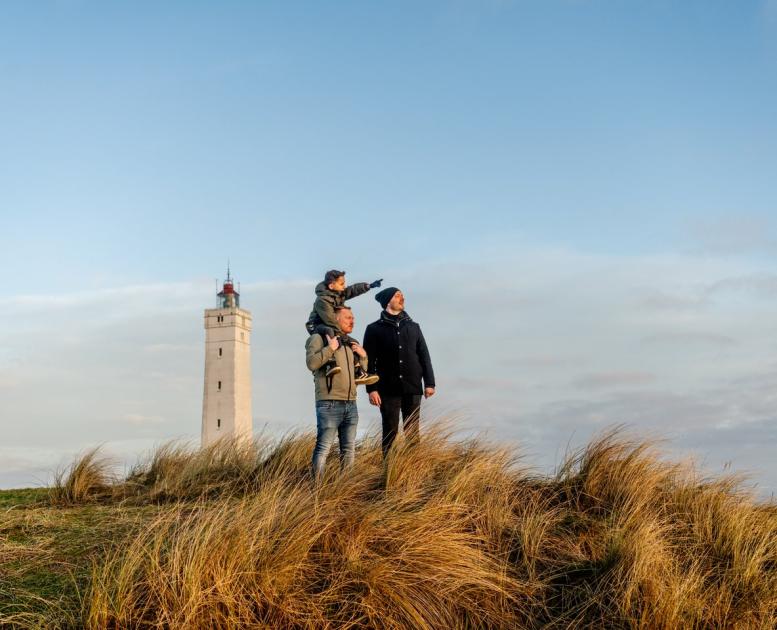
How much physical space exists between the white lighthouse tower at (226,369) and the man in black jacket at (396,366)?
123 ft

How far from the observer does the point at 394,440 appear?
27.7ft

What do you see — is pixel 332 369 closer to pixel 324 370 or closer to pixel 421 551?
pixel 324 370

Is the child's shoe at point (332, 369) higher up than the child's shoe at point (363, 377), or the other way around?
the child's shoe at point (332, 369)

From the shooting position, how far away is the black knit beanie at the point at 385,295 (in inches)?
357

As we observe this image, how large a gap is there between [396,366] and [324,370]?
3.71ft

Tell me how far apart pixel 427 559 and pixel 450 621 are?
0.48m

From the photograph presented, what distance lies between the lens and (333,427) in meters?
7.94

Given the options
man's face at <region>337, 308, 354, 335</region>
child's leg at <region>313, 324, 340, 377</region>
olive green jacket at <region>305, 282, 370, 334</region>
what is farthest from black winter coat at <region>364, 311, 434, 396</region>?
child's leg at <region>313, 324, 340, 377</region>

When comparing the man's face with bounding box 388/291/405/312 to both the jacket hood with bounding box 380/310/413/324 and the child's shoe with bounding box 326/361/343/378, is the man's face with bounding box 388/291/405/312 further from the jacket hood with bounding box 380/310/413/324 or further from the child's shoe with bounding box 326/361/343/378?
the child's shoe with bounding box 326/361/343/378

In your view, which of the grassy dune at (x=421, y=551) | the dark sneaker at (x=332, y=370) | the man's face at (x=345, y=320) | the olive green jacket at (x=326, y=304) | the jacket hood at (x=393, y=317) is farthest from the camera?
the jacket hood at (x=393, y=317)

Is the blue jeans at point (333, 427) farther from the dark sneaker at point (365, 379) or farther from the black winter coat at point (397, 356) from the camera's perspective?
the black winter coat at point (397, 356)

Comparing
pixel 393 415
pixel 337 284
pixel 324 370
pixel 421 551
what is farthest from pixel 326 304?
pixel 421 551

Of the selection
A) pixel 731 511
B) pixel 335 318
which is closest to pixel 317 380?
pixel 335 318

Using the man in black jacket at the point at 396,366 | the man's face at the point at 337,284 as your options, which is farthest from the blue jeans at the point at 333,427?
the man's face at the point at 337,284
